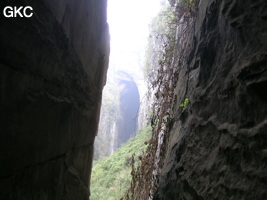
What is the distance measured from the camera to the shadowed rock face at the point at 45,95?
5.47 feet

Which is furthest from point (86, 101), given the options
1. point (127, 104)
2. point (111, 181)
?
point (127, 104)

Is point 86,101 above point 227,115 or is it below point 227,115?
above

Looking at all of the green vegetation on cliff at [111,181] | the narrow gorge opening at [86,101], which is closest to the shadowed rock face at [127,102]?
the green vegetation on cliff at [111,181]

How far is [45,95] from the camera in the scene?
2.14 m

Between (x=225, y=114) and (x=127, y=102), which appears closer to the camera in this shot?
(x=225, y=114)

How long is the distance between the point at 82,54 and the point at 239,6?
1.85m

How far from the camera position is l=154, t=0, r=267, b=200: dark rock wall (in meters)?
1.55

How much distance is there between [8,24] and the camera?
5.25 ft

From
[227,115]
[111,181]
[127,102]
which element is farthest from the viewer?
[127,102]

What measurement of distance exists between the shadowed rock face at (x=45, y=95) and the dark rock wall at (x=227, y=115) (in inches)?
47.2

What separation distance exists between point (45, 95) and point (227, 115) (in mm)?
1470

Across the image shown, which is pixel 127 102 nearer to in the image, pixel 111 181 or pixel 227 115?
pixel 111 181

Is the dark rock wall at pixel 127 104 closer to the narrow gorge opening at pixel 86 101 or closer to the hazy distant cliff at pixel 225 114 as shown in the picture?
the narrow gorge opening at pixel 86 101

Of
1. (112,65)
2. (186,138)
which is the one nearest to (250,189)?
(186,138)
